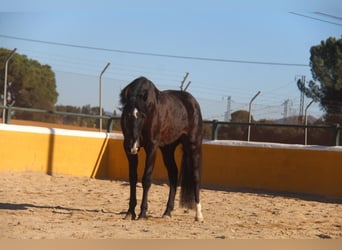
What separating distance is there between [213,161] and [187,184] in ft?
12.7

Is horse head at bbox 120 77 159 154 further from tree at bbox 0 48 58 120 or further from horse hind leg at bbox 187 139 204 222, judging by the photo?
tree at bbox 0 48 58 120

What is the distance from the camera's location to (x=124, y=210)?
26.3 feet

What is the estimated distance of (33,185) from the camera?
1017cm

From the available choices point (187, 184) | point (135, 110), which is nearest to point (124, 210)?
point (187, 184)

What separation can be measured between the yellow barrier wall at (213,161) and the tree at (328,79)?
22.7 feet

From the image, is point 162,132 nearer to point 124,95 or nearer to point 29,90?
point 124,95

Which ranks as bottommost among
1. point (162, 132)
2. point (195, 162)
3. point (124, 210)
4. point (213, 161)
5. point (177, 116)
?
point (124, 210)

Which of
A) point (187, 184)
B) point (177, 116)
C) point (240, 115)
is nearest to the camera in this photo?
point (177, 116)

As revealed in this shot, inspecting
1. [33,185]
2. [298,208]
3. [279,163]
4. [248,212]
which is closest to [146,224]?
[248,212]

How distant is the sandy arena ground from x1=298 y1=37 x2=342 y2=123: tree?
8554mm

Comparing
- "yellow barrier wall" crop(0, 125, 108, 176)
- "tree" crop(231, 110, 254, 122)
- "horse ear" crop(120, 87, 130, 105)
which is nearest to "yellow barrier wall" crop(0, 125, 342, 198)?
"yellow barrier wall" crop(0, 125, 108, 176)

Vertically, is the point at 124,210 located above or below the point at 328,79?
below

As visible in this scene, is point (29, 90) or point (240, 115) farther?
point (29, 90)

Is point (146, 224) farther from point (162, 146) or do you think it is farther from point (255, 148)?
point (255, 148)
